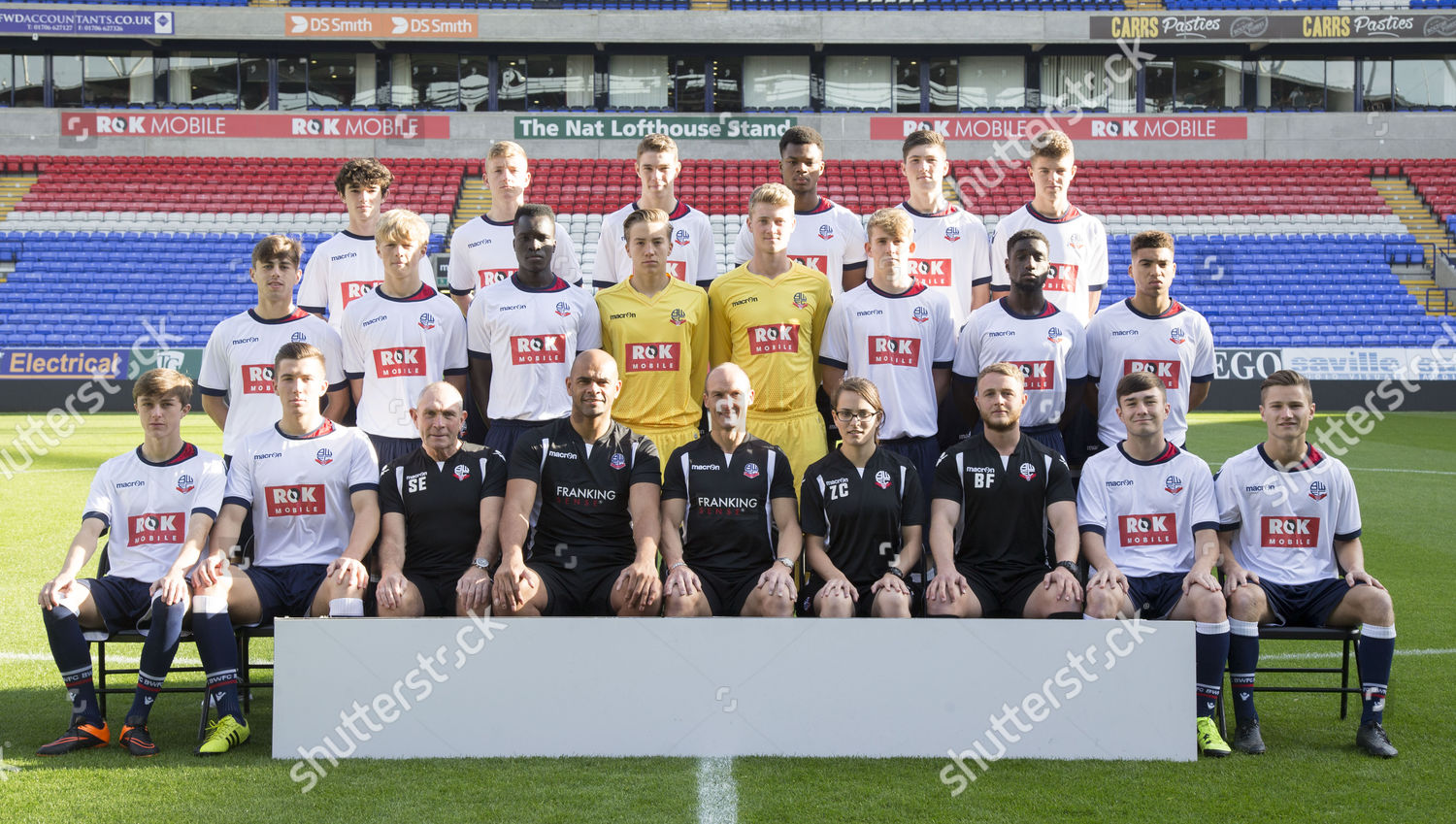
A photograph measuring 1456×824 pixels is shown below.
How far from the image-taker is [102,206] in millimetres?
25844

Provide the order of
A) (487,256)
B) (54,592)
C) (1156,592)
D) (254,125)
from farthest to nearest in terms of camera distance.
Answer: (254,125), (487,256), (1156,592), (54,592)

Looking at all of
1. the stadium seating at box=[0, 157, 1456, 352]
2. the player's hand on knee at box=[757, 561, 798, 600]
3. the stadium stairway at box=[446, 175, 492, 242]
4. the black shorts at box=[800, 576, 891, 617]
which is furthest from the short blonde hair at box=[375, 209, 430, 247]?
the stadium stairway at box=[446, 175, 492, 242]

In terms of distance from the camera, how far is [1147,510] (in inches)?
190

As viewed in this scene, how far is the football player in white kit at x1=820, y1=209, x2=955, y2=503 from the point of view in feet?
17.9

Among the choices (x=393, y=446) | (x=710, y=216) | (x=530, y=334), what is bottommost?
(x=393, y=446)

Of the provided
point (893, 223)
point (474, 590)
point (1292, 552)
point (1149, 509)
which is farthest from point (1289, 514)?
point (474, 590)

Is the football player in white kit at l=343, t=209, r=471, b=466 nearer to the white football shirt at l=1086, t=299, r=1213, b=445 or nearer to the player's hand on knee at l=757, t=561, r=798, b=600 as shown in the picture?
the player's hand on knee at l=757, t=561, r=798, b=600

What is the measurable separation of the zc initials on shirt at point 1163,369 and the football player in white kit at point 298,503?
3.57 m

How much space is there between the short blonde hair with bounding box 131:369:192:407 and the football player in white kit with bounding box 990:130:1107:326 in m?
4.15

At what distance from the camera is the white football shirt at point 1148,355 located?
17.9 ft

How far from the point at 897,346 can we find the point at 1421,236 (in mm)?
24867

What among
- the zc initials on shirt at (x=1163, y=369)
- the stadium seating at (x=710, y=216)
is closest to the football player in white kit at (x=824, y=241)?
the zc initials on shirt at (x=1163, y=369)

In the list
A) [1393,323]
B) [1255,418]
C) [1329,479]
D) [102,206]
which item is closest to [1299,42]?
[1393,323]

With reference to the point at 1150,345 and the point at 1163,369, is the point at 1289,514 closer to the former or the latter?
the point at 1163,369
